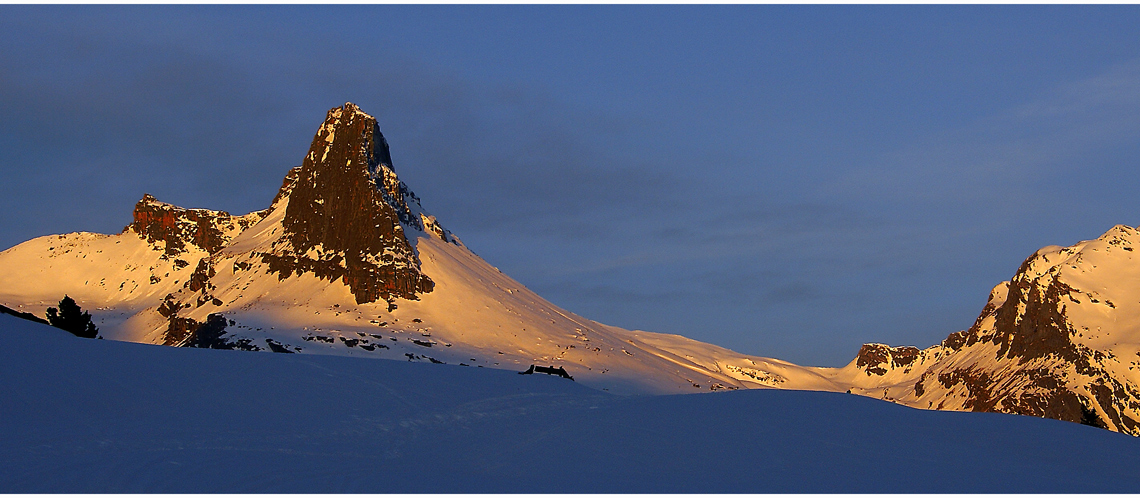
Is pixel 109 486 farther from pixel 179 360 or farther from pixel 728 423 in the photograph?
pixel 728 423

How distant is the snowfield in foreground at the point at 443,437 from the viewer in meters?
16.9

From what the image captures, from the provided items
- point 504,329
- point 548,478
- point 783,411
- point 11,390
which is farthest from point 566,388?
point 504,329

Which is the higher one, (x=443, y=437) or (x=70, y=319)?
(x=70, y=319)

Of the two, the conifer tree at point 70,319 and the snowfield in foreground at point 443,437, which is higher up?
the conifer tree at point 70,319

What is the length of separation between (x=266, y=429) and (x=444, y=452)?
4.09m

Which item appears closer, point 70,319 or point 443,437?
point 443,437

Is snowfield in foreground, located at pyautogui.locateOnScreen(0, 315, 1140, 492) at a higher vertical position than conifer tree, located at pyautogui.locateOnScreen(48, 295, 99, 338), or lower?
lower

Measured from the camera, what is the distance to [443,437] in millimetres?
21125

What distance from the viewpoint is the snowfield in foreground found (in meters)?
16.9

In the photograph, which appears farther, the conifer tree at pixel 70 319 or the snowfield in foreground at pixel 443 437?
the conifer tree at pixel 70 319

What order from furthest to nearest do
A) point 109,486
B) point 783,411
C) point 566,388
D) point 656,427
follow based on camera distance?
point 566,388, point 783,411, point 656,427, point 109,486

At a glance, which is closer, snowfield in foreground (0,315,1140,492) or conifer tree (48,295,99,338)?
snowfield in foreground (0,315,1140,492)

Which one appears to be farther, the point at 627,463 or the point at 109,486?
the point at 627,463

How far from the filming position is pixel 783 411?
2523cm
